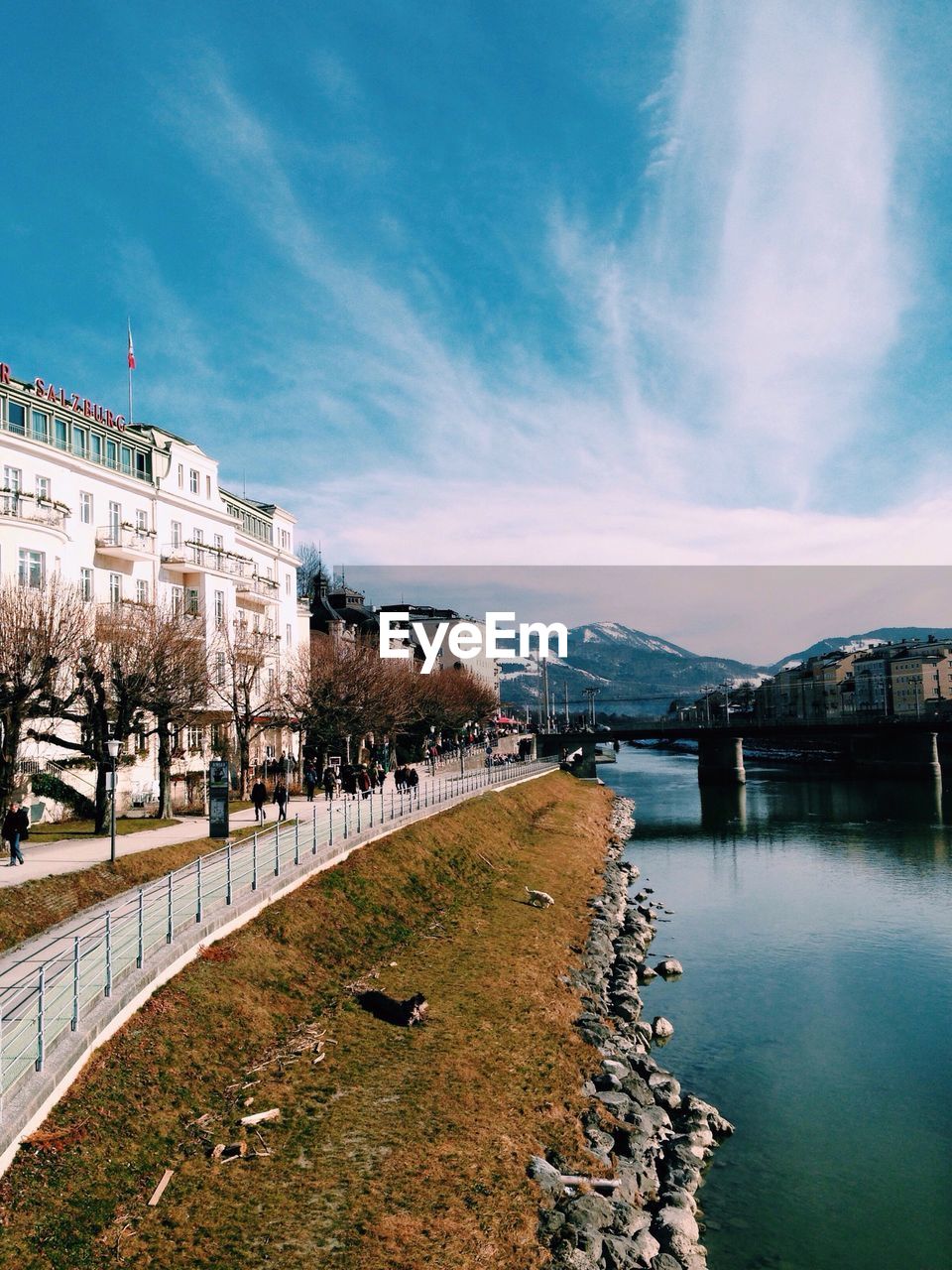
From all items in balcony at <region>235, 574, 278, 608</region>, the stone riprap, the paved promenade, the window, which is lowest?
the stone riprap

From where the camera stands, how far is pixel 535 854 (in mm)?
50875

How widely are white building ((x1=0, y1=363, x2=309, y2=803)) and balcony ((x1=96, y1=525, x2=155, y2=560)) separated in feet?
0.23

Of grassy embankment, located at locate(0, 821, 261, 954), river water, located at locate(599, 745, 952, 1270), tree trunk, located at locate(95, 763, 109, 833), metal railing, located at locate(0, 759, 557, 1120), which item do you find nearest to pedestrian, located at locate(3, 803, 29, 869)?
grassy embankment, located at locate(0, 821, 261, 954)

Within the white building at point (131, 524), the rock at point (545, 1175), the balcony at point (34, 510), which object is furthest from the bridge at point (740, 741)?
the rock at point (545, 1175)

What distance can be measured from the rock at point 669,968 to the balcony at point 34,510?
32.2m

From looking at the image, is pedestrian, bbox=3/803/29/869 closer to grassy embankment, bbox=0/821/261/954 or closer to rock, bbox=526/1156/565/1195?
grassy embankment, bbox=0/821/261/954

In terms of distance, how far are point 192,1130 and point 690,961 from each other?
82.8 feet

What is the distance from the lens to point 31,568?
40.6 metres

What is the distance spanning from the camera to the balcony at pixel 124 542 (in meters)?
47.1

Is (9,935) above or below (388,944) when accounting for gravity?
above

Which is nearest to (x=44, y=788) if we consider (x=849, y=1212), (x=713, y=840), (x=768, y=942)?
(x=768, y=942)

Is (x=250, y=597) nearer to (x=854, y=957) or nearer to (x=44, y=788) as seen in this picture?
(x=44, y=788)

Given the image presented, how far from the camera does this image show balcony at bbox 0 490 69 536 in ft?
131

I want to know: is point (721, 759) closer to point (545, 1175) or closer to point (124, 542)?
point (124, 542)
